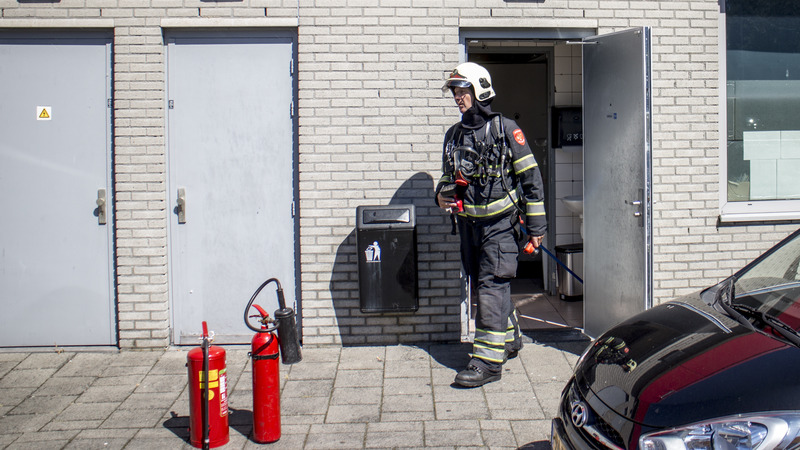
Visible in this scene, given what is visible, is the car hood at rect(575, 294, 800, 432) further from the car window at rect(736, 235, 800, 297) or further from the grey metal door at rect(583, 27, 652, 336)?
the grey metal door at rect(583, 27, 652, 336)

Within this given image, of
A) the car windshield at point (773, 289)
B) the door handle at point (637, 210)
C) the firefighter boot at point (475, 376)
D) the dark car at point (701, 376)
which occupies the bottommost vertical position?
the firefighter boot at point (475, 376)

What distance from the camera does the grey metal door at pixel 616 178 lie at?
5332 millimetres

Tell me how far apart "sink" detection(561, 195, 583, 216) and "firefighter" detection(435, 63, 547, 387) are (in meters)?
1.97

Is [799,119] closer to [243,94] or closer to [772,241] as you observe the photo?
[772,241]

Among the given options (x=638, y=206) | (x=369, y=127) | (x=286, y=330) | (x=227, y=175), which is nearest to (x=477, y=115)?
(x=369, y=127)

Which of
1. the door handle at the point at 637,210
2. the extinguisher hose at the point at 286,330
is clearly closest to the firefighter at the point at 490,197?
the door handle at the point at 637,210

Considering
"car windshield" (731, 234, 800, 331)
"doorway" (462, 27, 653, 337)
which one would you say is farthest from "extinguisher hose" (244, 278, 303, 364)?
"car windshield" (731, 234, 800, 331)

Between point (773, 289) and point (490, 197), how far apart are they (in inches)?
81.0

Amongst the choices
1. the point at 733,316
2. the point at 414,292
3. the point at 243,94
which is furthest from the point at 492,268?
the point at 243,94

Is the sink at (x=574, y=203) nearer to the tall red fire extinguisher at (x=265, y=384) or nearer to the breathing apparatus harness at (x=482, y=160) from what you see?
the breathing apparatus harness at (x=482, y=160)

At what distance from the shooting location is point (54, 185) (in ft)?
19.8

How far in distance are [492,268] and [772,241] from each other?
2702 mm

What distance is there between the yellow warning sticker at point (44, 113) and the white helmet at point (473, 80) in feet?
10.6

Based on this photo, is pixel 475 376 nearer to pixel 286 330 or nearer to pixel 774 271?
pixel 286 330
